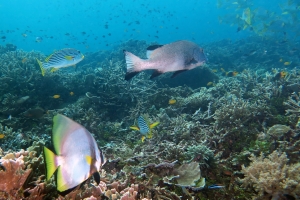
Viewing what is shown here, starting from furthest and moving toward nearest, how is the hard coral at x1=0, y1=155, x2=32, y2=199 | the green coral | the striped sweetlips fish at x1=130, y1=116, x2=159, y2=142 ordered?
1. the striped sweetlips fish at x1=130, y1=116, x2=159, y2=142
2. the green coral
3. the hard coral at x1=0, y1=155, x2=32, y2=199

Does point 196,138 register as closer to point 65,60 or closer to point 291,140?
point 291,140

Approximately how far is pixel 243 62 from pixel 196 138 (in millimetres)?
15354

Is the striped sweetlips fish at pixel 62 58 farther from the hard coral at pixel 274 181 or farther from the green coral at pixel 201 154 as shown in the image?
the hard coral at pixel 274 181

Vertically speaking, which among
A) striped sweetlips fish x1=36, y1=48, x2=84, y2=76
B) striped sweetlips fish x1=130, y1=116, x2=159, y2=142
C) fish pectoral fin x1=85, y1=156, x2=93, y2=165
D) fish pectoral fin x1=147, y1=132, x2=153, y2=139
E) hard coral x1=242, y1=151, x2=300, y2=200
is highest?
fish pectoral fin x1=85, y1=156, x2=93, y2=165

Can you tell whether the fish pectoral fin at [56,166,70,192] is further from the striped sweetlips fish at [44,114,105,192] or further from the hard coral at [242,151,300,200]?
the hard coral at [242,151,300,200]

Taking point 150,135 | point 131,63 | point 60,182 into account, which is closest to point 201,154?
point 150,135

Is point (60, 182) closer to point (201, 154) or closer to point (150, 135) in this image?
point (201, 154)

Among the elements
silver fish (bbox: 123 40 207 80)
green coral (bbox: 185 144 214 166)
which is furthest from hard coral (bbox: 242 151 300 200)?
silver fish (bbox: 123 40 207 80)

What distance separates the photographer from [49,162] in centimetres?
136

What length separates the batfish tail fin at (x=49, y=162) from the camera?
4.41ft

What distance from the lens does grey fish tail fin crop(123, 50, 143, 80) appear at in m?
2.56

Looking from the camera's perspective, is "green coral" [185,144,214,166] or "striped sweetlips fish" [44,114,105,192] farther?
"green coral" [185,144,214,166]

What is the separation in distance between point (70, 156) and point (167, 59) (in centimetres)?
182

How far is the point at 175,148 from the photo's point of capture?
3666 mm
